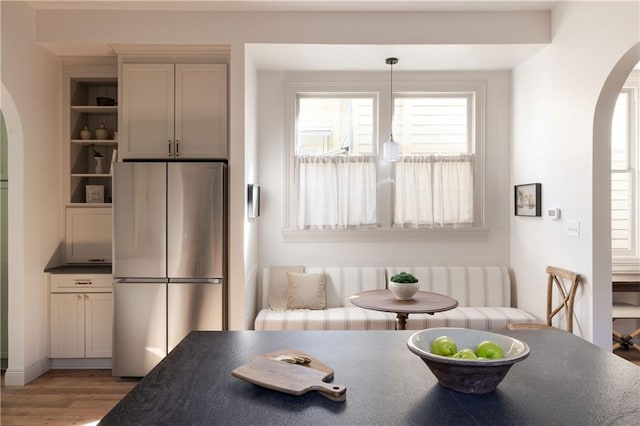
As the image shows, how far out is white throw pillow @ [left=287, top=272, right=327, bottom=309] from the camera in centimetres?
398

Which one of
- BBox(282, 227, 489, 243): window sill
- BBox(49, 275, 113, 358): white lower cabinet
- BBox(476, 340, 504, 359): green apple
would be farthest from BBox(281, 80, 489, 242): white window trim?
BBox(476, 340, 504, 359): green apple

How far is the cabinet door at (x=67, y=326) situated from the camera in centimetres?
366

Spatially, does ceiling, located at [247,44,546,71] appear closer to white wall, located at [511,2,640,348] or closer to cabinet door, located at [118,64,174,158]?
white wall, located at [511,2,640,348]

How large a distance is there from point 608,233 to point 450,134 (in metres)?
1.85

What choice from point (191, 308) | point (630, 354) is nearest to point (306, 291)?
point (191, 308)

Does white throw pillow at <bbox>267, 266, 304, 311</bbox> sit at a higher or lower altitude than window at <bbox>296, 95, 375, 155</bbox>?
lower

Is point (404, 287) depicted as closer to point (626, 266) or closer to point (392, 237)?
point (392, 237)

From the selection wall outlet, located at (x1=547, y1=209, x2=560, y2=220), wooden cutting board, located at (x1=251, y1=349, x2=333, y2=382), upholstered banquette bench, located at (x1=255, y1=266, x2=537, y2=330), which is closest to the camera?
wooden cutting board, located at (x1=251, y1=349, x2=333, y2=382)

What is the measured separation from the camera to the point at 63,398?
124 inches

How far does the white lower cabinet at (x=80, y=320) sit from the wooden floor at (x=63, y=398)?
183mm

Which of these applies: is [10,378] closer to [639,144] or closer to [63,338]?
[63,338]

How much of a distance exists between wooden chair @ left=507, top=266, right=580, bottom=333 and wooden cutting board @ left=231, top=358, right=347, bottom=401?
2631 millimetres

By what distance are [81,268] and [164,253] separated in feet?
3.12

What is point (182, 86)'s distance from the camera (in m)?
3.61
